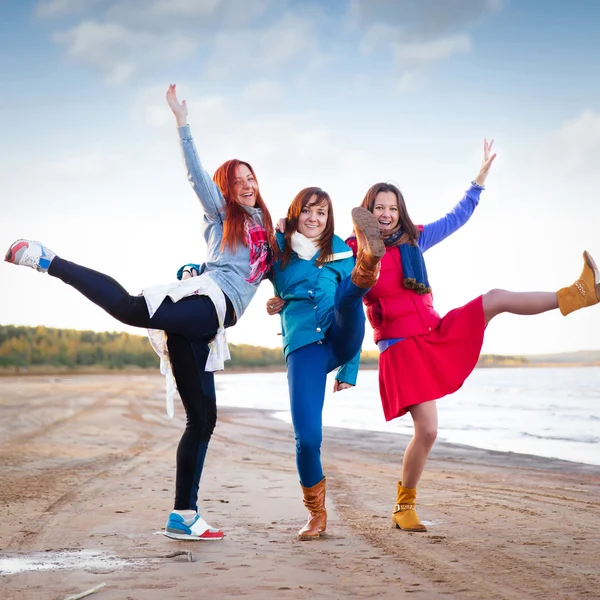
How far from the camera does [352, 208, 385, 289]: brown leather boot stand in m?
3.59

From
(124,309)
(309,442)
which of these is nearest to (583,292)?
(309,442)

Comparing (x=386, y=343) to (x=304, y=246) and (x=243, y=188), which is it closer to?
(x=304, y=246)

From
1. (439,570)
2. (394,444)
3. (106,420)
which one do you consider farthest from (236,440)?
(439,570)

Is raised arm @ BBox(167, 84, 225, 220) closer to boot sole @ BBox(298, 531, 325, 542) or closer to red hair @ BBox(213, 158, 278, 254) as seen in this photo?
red hair @ BBox(213, 158, 278, 254)

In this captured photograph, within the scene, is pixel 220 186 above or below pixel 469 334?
above

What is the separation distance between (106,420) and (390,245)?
9702 mm

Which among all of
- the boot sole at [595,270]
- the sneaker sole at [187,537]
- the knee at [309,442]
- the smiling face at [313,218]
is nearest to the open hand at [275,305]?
→ the smiling face at [313,218]

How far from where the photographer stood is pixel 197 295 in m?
3.80

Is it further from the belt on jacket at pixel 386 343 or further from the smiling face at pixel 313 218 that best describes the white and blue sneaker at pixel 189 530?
the smiling face at pixel 313 218

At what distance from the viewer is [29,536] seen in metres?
3.89

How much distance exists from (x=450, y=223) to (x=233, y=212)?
4.92 ft

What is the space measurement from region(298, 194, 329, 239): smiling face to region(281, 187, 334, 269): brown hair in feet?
0.04

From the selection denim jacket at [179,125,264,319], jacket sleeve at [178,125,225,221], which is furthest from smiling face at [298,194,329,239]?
jacket sleeve at [178,125,225,221]

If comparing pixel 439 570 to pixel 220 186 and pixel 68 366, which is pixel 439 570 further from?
pixel 68 366
